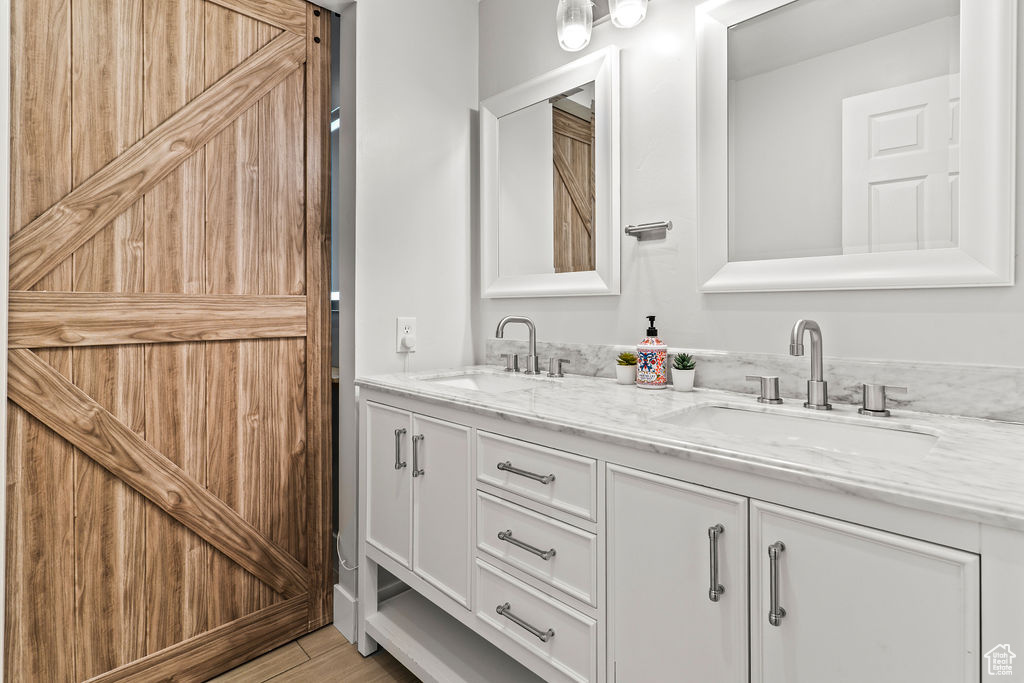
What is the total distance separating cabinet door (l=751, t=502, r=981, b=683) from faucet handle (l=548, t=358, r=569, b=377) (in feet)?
3.34

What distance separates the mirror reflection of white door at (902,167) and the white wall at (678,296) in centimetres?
11

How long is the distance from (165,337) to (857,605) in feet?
5.54

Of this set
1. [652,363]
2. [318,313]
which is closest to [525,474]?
[652,363]

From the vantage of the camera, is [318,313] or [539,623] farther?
[318,313]

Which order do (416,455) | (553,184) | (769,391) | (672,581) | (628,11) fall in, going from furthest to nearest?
(553,184), (416,455), (628,11), (769,391), (672,581)

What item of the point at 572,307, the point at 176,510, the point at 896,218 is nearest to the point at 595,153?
the point at 572,307

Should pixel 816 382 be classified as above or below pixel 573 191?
below

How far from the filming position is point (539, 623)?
1144mm

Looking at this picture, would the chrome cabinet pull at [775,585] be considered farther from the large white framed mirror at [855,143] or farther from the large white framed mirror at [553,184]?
the large white framed mirror at [553,184]

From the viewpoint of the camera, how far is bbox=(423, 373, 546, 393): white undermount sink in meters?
1.77

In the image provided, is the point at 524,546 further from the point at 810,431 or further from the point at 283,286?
the point at 283,286

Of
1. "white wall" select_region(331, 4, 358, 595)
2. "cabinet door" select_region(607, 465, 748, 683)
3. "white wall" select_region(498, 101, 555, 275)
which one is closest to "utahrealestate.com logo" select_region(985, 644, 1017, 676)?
"cabinet door" select_region(607, 465, 748, 683)

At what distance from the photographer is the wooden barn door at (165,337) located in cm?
132

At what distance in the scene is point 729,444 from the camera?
0.85 m
